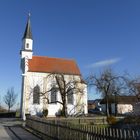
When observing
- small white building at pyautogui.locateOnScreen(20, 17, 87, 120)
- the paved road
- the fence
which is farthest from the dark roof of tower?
the fence

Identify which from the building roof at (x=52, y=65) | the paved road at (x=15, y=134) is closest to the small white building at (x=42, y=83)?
the building roof at (x=52, y=65)

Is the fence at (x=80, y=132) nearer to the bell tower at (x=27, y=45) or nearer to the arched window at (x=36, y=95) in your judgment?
the arched window at (x=36, y=95)

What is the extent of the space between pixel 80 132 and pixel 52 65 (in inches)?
2022

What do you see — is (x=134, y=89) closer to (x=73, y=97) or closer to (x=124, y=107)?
(x=73, y=97)

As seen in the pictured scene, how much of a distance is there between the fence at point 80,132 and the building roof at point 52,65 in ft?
133

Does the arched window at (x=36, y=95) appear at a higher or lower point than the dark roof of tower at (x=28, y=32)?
lower

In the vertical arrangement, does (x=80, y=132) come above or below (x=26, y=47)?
below

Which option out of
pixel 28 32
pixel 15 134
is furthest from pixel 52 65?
pixel 15 134

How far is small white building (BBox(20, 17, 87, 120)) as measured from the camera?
55.8 m

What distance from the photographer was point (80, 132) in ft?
36.3

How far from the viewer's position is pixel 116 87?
50.2 meters

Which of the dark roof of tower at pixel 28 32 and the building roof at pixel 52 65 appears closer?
the building roof at pixel 52 65

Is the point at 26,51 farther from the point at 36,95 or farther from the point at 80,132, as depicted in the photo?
the point at 80,132

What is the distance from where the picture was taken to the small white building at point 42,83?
55812mm
